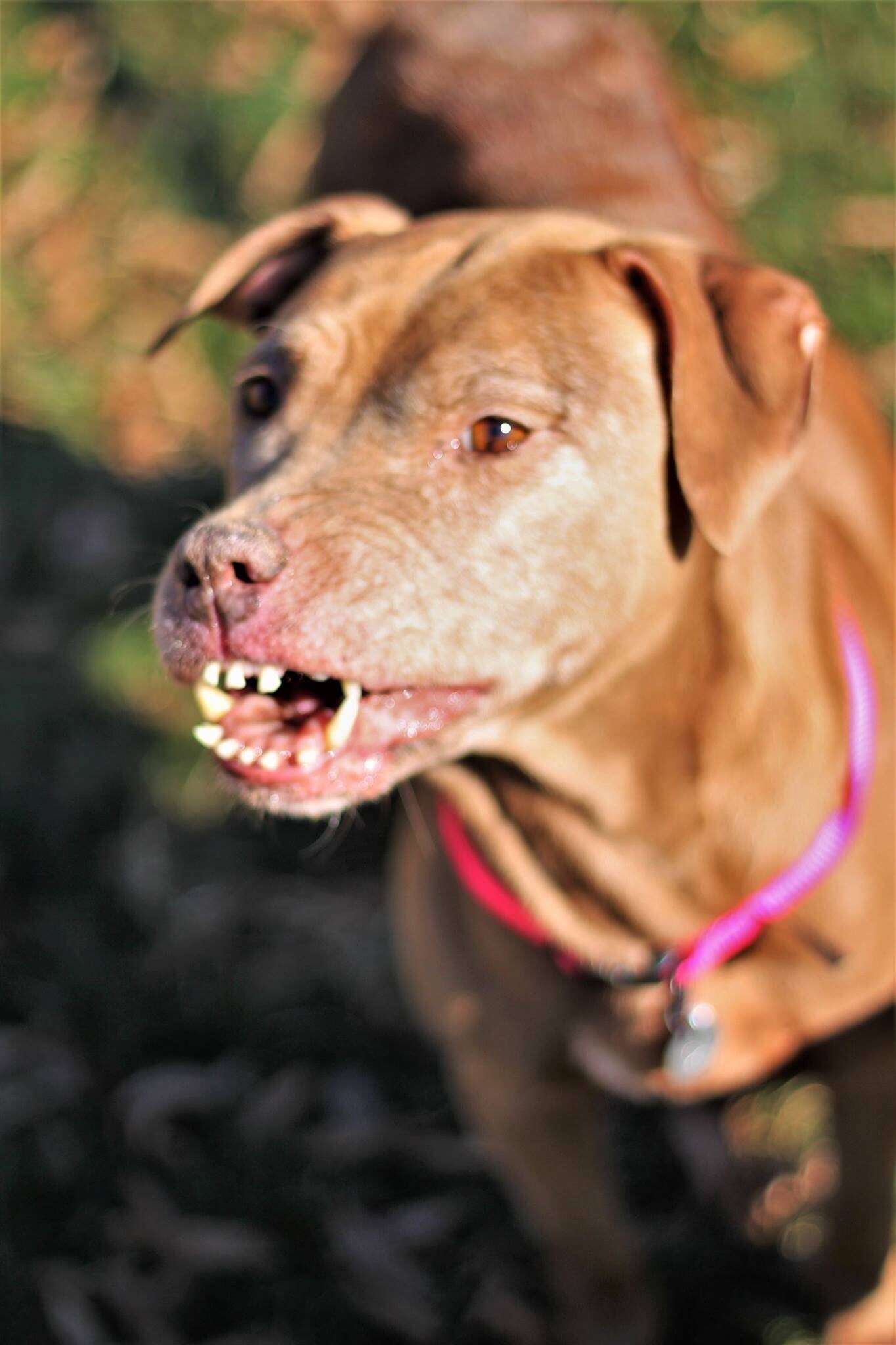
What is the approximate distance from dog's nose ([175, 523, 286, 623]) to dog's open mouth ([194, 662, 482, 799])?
11 cm

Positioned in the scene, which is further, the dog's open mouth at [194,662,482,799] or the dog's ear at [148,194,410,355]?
the dog's ear at [148,194,410,355]

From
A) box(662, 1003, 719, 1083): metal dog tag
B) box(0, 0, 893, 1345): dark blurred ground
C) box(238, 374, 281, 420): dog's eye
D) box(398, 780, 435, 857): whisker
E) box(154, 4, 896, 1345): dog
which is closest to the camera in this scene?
box(154, 4, 896, 1345): dog

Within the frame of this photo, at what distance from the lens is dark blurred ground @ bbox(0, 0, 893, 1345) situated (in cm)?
367

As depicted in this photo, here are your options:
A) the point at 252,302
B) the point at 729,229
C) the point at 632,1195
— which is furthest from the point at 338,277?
the point at 632,1195

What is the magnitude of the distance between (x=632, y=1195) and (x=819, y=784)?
1.47 metres

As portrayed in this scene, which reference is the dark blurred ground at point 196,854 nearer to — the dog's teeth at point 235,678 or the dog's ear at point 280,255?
the dog's ear at point 280,255

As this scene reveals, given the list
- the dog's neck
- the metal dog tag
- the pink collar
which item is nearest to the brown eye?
the dog's neck

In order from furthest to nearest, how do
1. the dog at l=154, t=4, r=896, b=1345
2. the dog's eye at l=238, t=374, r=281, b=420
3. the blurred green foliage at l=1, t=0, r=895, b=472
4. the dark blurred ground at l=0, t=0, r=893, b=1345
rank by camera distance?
the blurred green foliage at l=1, t=0, r=895, b=472, the dark blurred ground at l=0, t=0, r=893, b=1345, the dog's eye at l=238, t=374, r=281, b=420, the dog at l=154, t=4, r=896, b=1345

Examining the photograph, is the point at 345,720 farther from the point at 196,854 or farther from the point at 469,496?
the point at 196,854

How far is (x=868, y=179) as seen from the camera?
543cm

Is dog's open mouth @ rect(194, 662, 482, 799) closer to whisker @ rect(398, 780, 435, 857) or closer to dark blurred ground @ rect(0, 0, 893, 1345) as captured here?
whisker @ rect(398, 780, 435, 857)

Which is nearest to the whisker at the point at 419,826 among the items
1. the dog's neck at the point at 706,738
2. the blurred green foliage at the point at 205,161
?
the dog's neck at the point at 706,738

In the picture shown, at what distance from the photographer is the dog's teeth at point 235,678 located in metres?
2.38

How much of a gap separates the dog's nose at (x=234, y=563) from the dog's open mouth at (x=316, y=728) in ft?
0.37
